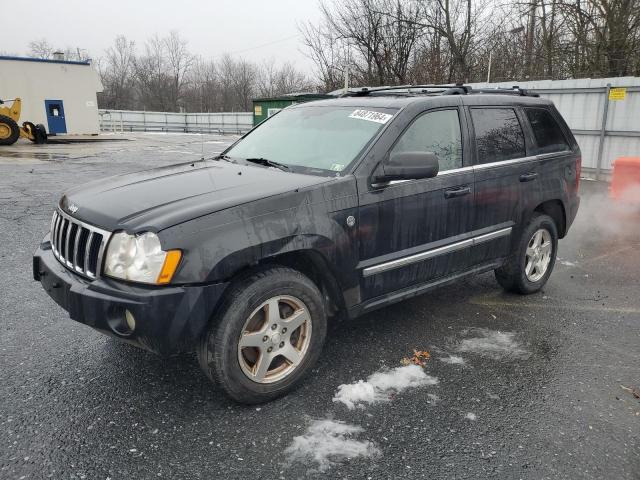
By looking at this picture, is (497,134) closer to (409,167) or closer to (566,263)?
(409,167)

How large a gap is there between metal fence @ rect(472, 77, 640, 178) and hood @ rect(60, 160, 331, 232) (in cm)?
1041

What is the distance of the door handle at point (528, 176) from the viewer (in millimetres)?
4285

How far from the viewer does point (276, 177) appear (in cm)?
320

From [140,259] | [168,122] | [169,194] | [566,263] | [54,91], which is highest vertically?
[54,91]

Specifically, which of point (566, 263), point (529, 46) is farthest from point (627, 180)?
point (529, 46)

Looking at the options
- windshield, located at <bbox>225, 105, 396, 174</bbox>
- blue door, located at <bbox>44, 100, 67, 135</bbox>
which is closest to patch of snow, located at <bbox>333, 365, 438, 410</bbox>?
windshield, located at <bbox>225, 105, 396, 174</bbox>

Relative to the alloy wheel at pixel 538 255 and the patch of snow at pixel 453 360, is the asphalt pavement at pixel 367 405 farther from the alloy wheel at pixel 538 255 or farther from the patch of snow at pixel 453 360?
the alloy wheel at pixel 538 255

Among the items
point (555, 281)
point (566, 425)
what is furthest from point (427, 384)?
point (555, 281)

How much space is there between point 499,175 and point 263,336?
2.39 m

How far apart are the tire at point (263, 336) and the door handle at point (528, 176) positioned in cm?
228

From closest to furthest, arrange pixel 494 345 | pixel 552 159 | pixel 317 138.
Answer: pixel 317 138 → pixel 494 345 → pixel 552 159

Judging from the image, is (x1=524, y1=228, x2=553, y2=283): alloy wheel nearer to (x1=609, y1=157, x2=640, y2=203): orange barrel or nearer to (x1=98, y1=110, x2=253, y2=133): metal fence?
(x1=609, y1=157, x2=640, y2=203): orange barrel

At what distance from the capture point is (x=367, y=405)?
2.95 meters

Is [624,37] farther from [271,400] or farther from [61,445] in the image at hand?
[61,445]
